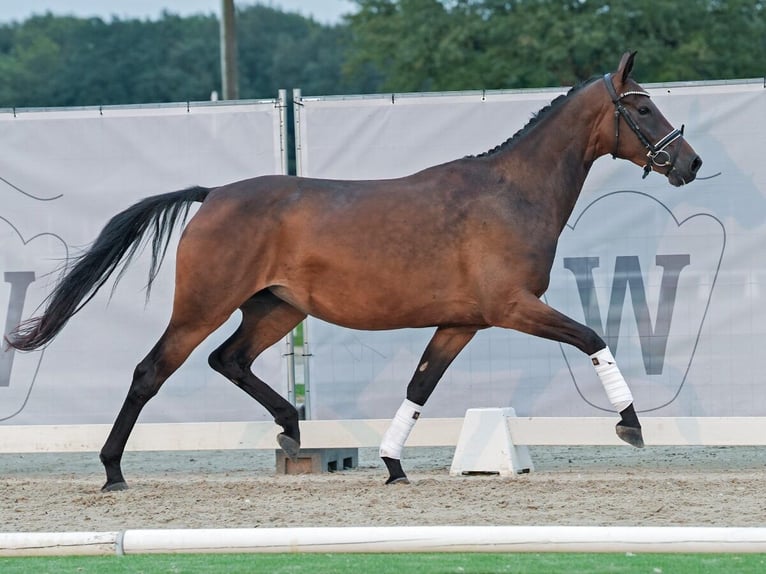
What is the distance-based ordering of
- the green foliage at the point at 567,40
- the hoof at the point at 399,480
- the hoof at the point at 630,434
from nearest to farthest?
the hoof at the point at 630,434 < the hoof at the point at 399,480 < the green foliage at the point at 567,40

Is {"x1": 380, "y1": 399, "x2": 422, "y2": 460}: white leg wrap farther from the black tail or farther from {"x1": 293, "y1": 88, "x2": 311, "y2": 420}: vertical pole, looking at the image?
the black tail

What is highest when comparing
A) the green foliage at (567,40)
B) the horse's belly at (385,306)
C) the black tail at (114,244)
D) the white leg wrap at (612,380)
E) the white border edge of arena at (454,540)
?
the green foliage at (567,40)

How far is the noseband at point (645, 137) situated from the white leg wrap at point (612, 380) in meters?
1.14

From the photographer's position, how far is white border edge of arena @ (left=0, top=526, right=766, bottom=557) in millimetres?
4438

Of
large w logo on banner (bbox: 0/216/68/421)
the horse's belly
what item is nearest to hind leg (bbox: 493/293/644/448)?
the horse's belly

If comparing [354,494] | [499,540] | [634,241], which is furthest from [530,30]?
[499,540]

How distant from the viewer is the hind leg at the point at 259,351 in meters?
7.31

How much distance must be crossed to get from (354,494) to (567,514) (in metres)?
1.34

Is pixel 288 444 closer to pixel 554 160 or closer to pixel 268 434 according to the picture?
pixel 268 434

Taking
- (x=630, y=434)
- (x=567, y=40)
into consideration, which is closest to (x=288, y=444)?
(x=630, y=434)

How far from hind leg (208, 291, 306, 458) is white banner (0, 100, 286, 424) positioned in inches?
31.1

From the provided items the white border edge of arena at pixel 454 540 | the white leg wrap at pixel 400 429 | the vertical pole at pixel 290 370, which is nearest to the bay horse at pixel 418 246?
the white leg wrap at pixel 400 429

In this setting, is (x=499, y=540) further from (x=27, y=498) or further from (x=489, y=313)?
(x=27, y=498)

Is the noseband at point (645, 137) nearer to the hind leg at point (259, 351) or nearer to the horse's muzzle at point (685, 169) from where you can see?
the horse's muzzle at point (685, 169)
